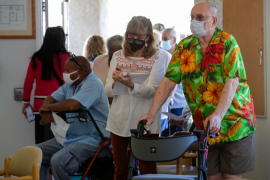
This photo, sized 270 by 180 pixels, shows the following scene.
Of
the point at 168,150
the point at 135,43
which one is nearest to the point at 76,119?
the point at 135,43

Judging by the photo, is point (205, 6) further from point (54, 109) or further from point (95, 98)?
point (54, 109)

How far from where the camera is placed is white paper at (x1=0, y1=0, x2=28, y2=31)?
361cm

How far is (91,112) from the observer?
2.66 meters

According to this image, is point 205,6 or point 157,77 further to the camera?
point 157,77

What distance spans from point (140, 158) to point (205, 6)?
92cm

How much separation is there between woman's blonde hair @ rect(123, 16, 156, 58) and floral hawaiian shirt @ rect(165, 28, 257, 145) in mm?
448

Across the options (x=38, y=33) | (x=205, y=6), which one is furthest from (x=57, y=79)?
(x=205, y=6)

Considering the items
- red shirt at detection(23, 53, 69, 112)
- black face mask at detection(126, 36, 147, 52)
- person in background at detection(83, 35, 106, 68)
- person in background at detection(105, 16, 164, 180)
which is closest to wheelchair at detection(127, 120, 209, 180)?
person in background at detection(105, 16, 164, 180)

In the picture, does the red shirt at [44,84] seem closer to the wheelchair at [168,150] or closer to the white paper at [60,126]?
the white paper at [60,126]

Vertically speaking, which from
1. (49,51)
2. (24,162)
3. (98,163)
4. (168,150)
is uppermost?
(49,51)

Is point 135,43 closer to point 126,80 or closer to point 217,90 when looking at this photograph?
point 126,80

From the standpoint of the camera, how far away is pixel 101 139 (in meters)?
2.57

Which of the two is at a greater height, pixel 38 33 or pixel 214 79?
pixel 38 33

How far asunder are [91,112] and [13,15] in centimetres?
173
